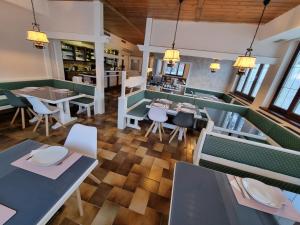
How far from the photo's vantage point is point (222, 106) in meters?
3.62

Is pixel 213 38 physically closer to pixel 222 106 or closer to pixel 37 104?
pixel 222 106

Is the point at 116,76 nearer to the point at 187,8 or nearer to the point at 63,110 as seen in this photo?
the point at 63,110

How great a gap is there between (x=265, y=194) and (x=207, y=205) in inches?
17.9

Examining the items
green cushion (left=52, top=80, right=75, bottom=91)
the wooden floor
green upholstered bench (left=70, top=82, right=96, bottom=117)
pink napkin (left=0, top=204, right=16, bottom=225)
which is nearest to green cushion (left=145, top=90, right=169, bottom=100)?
the wooden floor

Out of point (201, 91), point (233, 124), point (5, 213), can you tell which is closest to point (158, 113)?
point (233, 124)

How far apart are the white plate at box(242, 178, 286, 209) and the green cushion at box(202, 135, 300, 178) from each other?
528mm

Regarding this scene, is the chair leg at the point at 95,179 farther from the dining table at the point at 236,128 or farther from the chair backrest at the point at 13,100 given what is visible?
the chair backrest at the point at 13,100

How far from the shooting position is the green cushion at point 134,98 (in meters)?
3.28

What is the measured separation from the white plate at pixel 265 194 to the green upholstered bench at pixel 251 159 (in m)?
0.53

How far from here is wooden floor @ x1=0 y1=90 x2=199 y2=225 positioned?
146 cm

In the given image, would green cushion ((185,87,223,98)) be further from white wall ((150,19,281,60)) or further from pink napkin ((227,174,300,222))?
pink napkin ((227,174,300,222))

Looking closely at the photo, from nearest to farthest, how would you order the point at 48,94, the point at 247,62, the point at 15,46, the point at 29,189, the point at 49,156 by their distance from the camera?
the point at 29,189 < the point at 49,156 < the point at 247,62 < the point at 48,94 < the point at 15,46

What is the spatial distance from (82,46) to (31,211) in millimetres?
6930

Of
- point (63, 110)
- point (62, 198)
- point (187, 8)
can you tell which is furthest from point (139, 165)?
point (187, 8)
